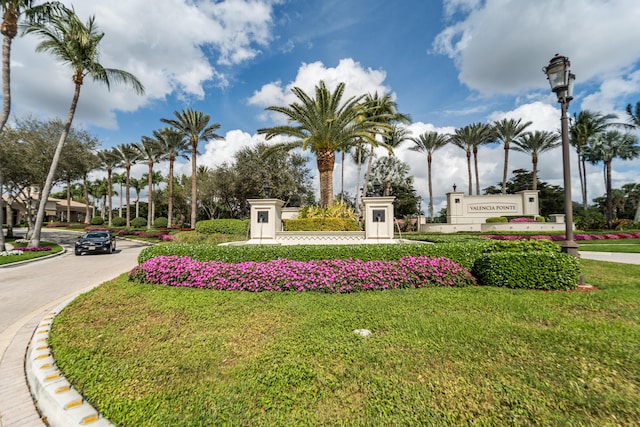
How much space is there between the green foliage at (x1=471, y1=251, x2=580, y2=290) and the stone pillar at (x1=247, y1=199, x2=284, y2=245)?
27.1 feet

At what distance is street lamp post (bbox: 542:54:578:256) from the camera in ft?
22.1

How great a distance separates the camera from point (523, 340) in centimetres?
365

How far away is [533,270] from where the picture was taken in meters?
6.31

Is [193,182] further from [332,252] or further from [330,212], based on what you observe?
[332,252]

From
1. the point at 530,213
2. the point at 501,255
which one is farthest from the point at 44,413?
the point at 530,213

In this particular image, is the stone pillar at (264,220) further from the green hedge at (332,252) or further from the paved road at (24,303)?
the paved road at (24,303)

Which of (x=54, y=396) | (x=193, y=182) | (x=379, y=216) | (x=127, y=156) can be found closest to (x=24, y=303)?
(x=54, y=396)

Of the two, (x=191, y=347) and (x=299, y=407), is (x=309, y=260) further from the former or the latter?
(x=299, y=407)

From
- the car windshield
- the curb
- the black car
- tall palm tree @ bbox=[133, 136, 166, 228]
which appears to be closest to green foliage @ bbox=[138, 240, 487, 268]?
the curb

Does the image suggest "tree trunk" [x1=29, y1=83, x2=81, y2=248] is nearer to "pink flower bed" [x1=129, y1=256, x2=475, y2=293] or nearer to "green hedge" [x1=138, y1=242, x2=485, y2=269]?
"green hedge" [x1=138, y1=242, x2=485, y2=269]

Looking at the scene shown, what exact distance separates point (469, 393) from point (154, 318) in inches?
191

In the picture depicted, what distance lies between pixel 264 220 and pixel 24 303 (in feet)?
24.8

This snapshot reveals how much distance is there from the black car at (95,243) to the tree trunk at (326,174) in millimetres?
13327

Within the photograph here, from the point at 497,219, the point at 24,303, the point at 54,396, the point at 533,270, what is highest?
the point at 497,219
